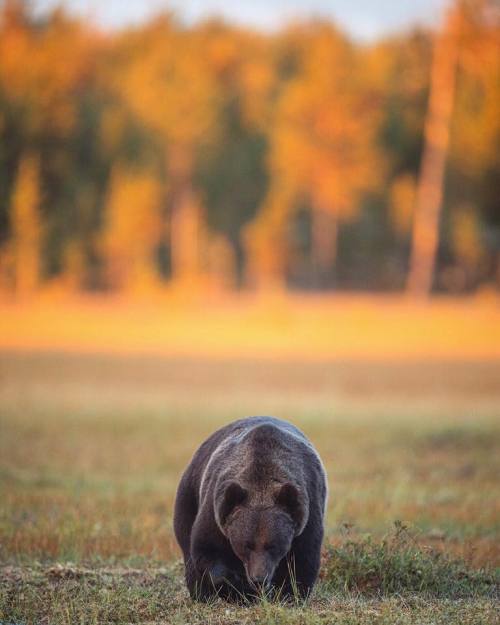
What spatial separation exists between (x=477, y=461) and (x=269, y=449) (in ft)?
33.5

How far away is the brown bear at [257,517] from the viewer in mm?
6082

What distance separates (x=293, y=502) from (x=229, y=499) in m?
0.39

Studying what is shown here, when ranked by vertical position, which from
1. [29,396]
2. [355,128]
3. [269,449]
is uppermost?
[355,128]

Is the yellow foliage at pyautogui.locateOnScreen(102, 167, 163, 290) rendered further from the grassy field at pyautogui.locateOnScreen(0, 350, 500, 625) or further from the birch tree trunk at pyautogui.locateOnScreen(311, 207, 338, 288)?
the grassy field at pyautogui.locateOnScreen(0, 350, 500, 625)

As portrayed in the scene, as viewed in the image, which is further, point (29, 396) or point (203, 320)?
point (203, 320)

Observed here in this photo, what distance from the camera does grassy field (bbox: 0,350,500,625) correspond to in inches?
272

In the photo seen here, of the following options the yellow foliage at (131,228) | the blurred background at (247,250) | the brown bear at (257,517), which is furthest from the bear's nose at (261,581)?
the yellow foliage at (131,228)

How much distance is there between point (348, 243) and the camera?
2064 inches

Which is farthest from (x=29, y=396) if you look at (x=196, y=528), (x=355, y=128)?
(x=355, y=128)

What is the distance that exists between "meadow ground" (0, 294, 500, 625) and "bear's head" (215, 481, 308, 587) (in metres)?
0.26

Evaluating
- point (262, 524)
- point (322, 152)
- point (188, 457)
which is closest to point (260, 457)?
point (262, 524)

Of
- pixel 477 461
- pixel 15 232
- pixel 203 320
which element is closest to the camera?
pixel 477 461

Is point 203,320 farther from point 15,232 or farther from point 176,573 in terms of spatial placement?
point 176,573

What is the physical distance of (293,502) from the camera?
20.1ft
